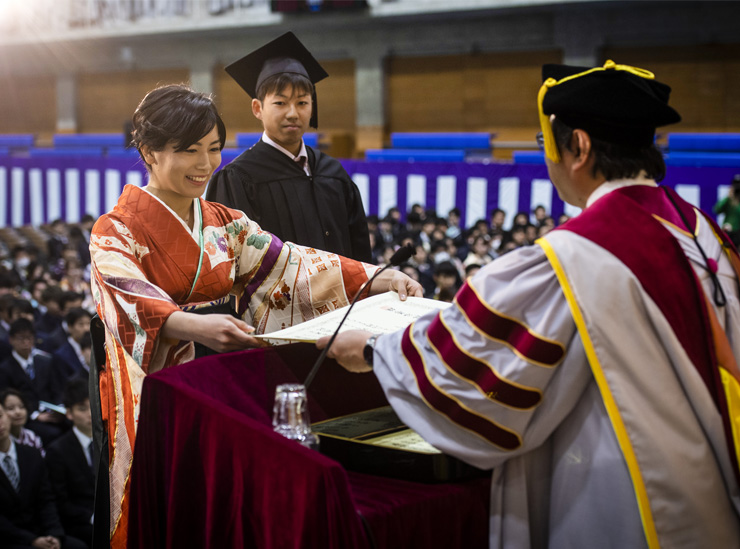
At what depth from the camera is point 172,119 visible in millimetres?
1850

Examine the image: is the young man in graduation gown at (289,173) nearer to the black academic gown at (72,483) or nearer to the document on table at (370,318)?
the document on table at (370,318)

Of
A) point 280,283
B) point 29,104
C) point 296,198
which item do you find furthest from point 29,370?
point 29,104

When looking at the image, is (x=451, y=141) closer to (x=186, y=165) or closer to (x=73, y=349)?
(x=73, y=349)

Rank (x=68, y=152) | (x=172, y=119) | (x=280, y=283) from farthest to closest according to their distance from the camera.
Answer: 1. (x=68, y=152)
2. (x=280, y=283)
3. (x=172, y=119)

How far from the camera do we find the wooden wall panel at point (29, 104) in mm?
16031

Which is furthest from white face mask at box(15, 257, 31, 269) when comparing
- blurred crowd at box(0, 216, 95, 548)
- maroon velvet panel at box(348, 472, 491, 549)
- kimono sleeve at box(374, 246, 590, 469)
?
kimono sleeve at box(374, 246, 590, 469)

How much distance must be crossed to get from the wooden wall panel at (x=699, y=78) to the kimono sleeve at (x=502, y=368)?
34.5 ft

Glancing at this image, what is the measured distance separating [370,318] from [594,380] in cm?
53

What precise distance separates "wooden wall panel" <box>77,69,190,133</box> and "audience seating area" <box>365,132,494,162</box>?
525cm

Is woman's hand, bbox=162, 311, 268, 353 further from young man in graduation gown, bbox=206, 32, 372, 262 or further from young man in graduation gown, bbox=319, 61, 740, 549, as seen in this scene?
young man in graduation gown, bbox=206, 32, 372, 262

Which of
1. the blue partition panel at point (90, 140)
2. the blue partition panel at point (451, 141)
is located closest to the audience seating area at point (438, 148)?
the blue partition panel at point (451, 141)

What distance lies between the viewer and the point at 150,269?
6.14ft

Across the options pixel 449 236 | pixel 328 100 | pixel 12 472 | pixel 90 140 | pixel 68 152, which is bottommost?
pixel 12 472

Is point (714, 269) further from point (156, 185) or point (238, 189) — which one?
point (238, 189)
